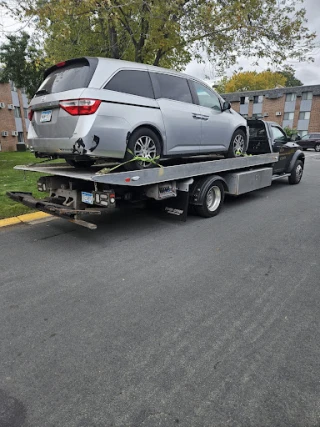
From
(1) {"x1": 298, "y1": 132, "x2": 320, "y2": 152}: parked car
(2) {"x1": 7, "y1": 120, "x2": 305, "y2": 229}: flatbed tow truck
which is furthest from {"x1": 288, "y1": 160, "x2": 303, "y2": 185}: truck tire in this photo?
(1) {"x1": 298, "y1": 132, "x2": 320, "y2": 152}: parked car

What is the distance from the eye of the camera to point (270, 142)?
877 centimetres

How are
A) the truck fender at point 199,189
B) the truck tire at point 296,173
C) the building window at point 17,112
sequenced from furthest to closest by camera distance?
the building window at point 17,112, the truck tire at point 296,173, the truck fender at point 199,189

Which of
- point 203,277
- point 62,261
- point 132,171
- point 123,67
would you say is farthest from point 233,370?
point 123,67

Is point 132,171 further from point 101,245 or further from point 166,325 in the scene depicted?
point 166,325

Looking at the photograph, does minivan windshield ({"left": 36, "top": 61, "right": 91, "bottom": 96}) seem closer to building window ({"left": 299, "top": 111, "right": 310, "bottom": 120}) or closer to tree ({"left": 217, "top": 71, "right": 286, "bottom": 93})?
building window ({"left": 299, "top": 111, "right": 310, "bottom": 120})

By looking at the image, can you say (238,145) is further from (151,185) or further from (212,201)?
(151,185)

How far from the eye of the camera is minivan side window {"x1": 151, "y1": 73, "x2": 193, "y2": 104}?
527cm

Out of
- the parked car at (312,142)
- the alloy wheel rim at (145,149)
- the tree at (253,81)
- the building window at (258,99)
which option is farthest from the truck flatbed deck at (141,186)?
the tree at (253,81)

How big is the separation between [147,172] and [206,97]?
260 cm

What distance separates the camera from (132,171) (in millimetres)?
4594

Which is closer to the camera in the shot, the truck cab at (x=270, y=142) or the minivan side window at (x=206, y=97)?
the minivan side window at (x=206, y=97)

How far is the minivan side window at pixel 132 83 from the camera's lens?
455cm

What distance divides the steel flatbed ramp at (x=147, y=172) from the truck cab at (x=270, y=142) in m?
1.60

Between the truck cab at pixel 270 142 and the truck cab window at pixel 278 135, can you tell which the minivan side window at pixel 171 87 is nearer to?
the truck cab at pixel 270 142
